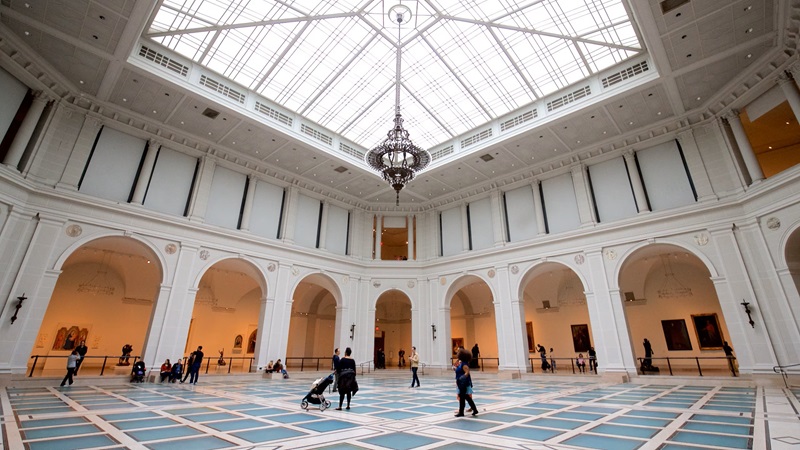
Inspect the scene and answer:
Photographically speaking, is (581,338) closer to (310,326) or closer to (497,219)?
(497,219)

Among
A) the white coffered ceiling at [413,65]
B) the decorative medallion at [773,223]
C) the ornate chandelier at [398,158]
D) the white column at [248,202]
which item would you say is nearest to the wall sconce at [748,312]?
the decorative medallion at [773,223]

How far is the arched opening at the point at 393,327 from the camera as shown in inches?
987

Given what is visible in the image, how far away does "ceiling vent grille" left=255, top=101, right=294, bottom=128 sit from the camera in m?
14.6

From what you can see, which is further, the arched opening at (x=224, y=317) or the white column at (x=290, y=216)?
the arched opening at (x=224, y=317)

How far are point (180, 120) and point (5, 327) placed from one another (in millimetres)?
8462

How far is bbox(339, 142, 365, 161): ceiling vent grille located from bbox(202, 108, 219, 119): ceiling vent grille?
5.38 metres

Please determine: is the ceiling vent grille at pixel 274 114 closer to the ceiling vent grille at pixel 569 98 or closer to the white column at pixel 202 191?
the white column at pixel 202 191

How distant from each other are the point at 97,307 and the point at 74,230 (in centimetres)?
731

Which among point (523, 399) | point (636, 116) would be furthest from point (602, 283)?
point (523, 399)

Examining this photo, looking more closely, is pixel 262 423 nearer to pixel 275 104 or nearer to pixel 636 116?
pixel 275 104

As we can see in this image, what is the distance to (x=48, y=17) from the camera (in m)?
9.74

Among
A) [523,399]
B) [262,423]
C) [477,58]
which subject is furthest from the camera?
[477,58]

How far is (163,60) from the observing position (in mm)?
12172

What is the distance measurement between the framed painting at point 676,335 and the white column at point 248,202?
20012mm
